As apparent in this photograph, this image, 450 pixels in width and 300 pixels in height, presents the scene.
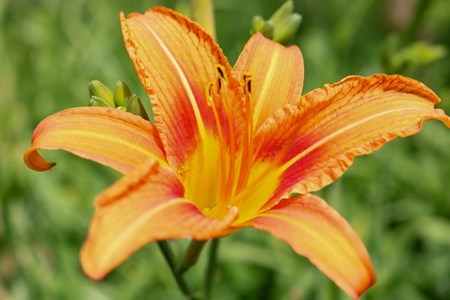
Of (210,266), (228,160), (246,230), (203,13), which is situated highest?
(203,13)

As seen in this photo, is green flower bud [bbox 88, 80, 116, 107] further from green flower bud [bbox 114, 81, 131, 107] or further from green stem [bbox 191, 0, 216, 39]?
green stem [bbox 191, 0, 216, 39]

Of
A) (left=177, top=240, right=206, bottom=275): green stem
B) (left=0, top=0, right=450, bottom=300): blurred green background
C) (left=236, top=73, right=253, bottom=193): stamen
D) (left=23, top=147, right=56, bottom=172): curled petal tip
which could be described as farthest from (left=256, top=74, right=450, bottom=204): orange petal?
(left=0, top=0, right=450, bottom=300): blurred green background

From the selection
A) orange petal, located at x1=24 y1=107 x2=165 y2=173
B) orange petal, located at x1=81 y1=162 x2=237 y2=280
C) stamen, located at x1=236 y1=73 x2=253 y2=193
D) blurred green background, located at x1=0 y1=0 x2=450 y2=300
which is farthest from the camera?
blurred green background, located at x1=0 y1=0 x2=450 y2=300

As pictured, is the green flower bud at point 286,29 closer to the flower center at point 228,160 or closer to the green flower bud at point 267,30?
the green flower bud at point 267,30

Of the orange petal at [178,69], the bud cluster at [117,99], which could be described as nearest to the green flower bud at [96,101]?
the bud cluster at [117,99]

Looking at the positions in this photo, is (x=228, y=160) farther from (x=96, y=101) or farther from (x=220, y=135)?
(x=96, y=101)

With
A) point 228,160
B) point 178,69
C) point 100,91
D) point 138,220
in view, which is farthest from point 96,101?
point 138,220

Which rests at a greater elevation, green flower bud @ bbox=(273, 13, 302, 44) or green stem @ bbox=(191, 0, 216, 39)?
green stem @ bbox=(191, 0, 216, 39)
